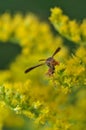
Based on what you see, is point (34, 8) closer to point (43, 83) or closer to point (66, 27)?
point (43, 83)

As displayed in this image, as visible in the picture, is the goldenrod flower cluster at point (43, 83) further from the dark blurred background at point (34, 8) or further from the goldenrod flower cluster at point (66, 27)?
the dark blurred background at point (34, 8)

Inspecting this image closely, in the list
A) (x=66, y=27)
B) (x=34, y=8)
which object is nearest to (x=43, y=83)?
(x=66, y=27)

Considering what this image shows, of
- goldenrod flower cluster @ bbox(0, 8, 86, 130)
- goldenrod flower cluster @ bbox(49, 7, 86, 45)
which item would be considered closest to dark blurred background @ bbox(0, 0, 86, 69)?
goldenrod flower cluster @ bbox(0, 8, 86, 130)

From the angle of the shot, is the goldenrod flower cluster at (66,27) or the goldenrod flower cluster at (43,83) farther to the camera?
the goldenrod flower cluster at (66,27)

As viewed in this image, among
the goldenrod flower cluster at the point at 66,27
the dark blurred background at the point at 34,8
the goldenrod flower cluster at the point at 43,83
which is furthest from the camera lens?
the dark blurred background at the point at 34,8

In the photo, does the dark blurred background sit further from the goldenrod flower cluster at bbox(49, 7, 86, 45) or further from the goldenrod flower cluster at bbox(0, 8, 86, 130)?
the goldenrod flower cluster at bbox(49, 7, 86, 45)

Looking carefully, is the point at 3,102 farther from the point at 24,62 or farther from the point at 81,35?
the point at 24,62

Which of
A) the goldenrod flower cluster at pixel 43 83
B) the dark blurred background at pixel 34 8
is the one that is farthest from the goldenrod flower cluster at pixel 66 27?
the dark blurred background at pixel 34 8

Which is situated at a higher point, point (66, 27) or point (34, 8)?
point (34, 8)
